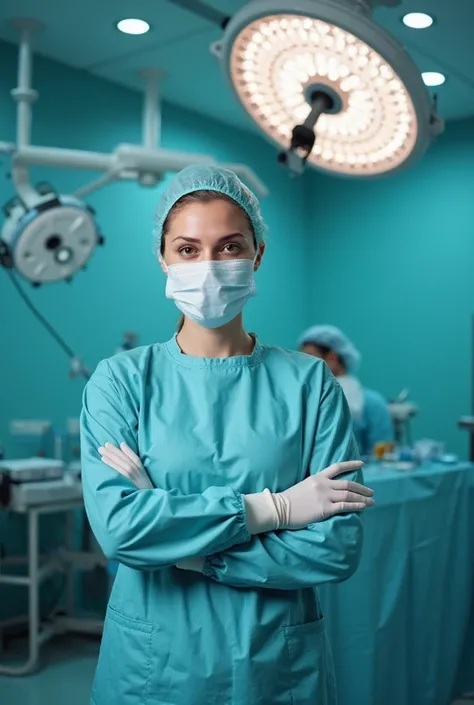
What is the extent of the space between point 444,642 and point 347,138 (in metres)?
1.68

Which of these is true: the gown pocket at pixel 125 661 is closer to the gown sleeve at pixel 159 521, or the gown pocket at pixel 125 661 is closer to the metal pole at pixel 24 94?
the gown sleeve at pixel 159 521

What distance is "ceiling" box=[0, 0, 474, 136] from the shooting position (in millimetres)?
2959

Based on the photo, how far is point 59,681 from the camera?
9.31 ft

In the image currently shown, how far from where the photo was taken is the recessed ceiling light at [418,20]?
118 inches

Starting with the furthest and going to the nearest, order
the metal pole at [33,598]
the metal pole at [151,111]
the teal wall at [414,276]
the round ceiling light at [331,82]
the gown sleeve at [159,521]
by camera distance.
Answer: the teal wall at [414,276], the metal pole at [151,111], the metal pole at [33,598], the round ceiling light at [331,82], the gown sleeve at [159,521]

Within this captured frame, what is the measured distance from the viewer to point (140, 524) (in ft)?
3.84

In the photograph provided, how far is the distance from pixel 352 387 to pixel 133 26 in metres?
1.63

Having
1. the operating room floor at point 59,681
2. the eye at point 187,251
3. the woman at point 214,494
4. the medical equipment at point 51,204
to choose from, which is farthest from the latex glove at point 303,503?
the operating room floor at point 59,681

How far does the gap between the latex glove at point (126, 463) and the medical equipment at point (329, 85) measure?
808mm

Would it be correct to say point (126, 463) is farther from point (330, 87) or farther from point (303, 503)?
point (330, 87)

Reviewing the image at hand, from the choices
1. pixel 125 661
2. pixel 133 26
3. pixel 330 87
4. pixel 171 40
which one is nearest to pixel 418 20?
pixel 171 40

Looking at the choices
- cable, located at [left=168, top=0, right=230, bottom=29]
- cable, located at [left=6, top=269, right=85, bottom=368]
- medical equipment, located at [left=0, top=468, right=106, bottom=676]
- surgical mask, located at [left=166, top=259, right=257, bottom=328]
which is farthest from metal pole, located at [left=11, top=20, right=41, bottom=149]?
surgical mask, located at [left=166, top=259, right=257, bottom=328]

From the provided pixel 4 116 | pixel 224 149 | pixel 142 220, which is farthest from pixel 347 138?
pixel 224 149

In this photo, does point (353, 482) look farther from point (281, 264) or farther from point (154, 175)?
point (281, 264)
